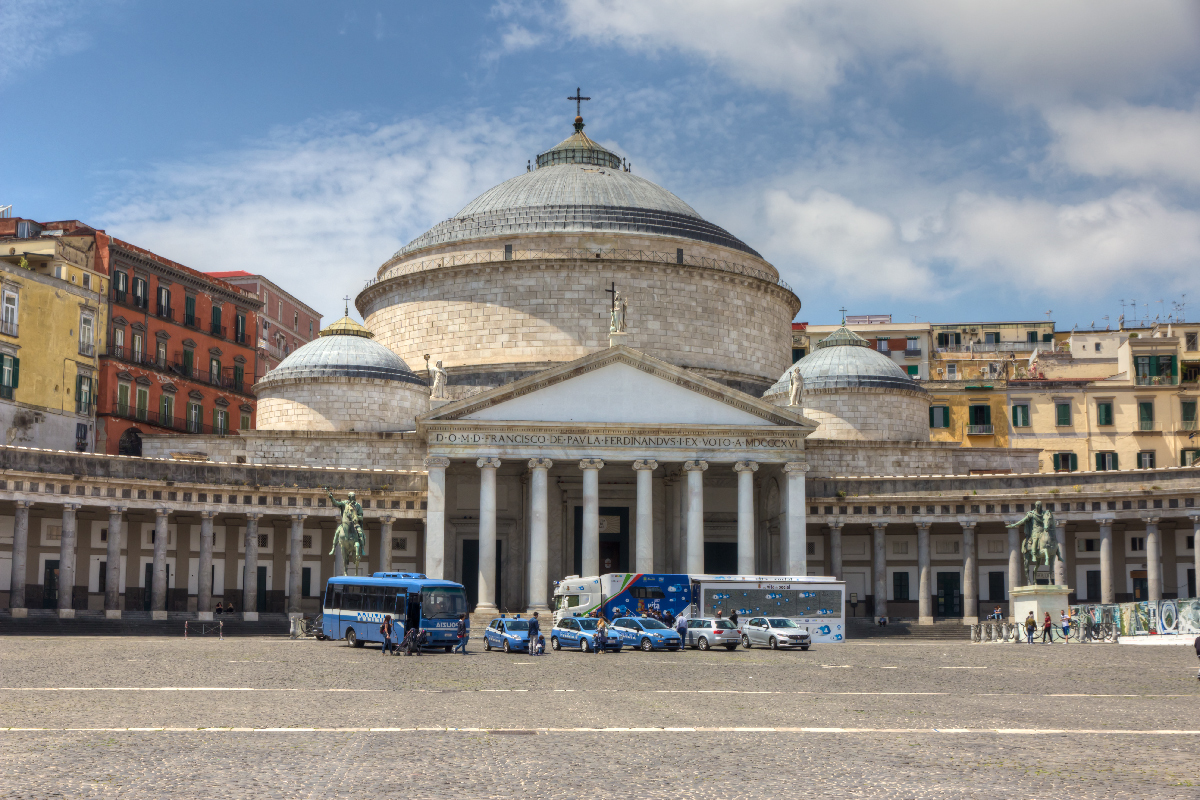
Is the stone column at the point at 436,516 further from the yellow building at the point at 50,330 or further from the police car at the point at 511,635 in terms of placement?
the yellow building at the point at 50,330

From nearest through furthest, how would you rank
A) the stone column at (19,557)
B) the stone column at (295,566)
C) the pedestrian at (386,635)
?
the pedestrian at (386,635) < the stone column at (19,557) < the stone column at (295,566)

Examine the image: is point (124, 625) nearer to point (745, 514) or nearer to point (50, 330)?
point (50, 330)

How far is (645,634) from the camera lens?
4088 cm

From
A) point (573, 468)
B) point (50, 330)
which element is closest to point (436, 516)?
point (573, 468)

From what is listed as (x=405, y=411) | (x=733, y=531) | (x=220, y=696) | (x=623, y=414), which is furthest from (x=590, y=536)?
(x=220, y=696)

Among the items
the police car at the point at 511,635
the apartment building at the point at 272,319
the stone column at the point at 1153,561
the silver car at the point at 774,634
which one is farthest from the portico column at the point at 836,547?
the apartment building at the point at 272,319

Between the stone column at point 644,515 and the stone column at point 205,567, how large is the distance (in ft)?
59.5

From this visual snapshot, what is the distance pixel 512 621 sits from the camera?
128 ft

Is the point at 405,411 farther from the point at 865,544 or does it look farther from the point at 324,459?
the point at 865,544

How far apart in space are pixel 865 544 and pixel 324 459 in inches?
1025

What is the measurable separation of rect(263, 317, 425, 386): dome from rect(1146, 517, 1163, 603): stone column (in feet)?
114

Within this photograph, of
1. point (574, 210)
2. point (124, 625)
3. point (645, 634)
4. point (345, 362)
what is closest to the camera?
point (645, 634)

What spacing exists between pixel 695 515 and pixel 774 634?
47.5 feet

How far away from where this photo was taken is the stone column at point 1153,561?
56.3 metres
